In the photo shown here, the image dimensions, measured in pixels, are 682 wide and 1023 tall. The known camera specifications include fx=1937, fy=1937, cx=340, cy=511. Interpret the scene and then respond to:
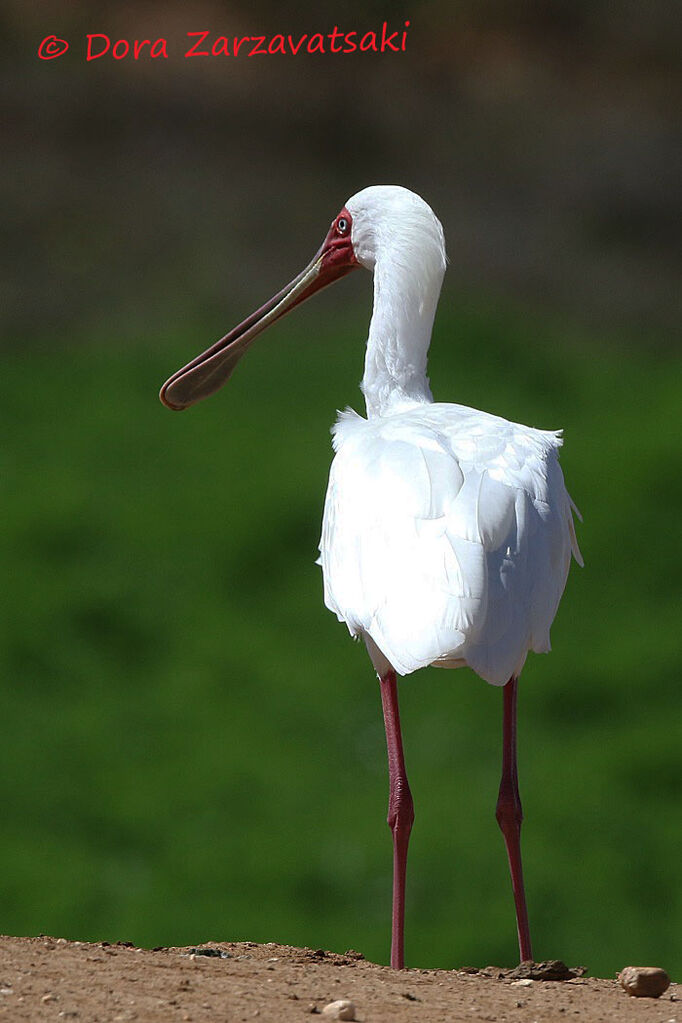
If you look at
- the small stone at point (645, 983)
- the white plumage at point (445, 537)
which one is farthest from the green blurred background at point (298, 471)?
the small stone at point (645, 983)

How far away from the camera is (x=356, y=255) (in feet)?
26.1

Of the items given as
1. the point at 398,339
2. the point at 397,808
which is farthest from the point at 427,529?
the point at 398,339

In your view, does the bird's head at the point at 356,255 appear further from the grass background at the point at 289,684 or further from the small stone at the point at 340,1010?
the grass background at the point at 289,684

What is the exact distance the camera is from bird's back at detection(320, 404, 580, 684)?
230 inches

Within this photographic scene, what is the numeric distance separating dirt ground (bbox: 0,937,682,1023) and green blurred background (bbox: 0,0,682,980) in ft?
26.6

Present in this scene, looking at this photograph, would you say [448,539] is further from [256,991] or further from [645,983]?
[256,991]

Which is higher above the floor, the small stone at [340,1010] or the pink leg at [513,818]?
the pink leg at [513,818]

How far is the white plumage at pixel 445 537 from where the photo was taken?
19.1 feet

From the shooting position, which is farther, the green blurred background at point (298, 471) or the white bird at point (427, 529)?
the green blurred background at point (298, 471)

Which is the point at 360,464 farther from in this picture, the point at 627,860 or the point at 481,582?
the point at 627,860

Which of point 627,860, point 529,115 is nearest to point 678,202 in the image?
point 529,115

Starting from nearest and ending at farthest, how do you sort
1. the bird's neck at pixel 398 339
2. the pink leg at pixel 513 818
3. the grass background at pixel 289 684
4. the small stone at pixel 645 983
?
1. the small stone at pixel 645 983
2. the pink leg at pixel 513 818
3. the bird's neck at pixel 398 339
4. the grass background at pixel 289 684

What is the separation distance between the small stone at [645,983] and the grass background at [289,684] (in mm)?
8052

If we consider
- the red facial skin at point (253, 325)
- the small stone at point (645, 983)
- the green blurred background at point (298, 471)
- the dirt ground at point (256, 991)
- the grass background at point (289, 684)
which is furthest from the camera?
the green blurred background at point (298, 471)
